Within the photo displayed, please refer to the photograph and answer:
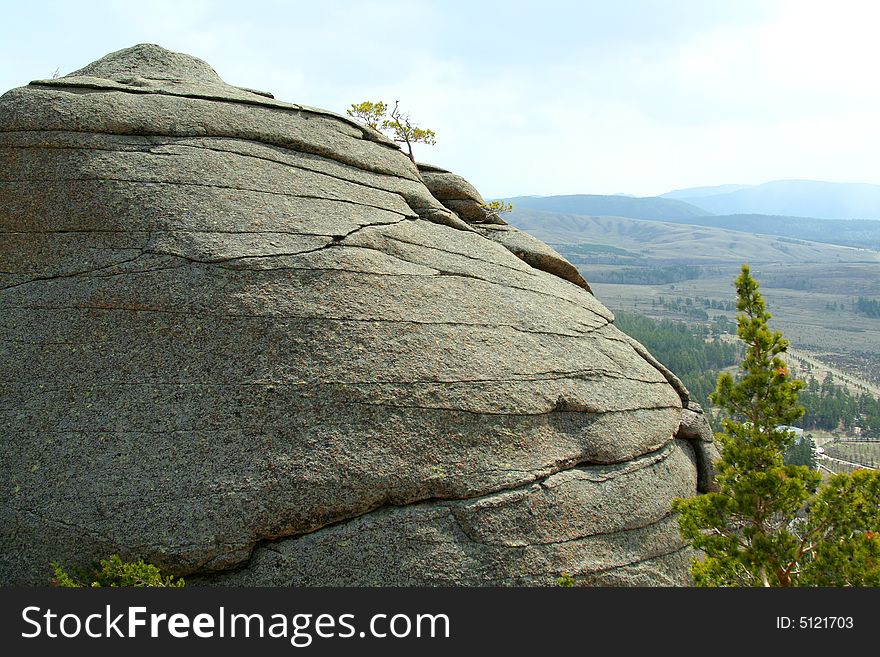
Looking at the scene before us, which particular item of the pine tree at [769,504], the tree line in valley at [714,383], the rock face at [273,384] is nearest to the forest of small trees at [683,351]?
the tree line in valley at [714,383]

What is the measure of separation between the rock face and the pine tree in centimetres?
170

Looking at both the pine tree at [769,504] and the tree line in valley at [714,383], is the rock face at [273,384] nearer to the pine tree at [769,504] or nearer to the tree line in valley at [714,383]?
the pine tree at [769,504]

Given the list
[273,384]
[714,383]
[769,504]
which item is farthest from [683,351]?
[273,384]

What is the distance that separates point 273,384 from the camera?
12016mm

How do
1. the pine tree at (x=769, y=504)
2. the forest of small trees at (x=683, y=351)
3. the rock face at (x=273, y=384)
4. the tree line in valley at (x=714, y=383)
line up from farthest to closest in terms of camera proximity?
the forest of small trees at (x=683, y=351), the tree line in valley at (x=714, y=383), the pine tree at (x=769, y=504), the rock face at (x=273, y=384)

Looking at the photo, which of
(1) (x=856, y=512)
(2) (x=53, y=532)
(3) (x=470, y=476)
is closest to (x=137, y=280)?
(2) (x=53, y=532)

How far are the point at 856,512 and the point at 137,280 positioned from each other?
14973mm

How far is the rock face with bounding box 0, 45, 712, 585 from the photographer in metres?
11.3

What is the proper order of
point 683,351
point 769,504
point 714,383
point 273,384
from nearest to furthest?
point 273,384 < point 769,504 < point 714,383 < point 683,351

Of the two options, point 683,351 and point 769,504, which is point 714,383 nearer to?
point 683,351

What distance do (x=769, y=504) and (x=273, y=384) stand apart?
10.00 metres

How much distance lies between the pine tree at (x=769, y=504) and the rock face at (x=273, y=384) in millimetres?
1700

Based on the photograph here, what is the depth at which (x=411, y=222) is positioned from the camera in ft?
54.3

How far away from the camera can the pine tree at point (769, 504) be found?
37.8 feet
